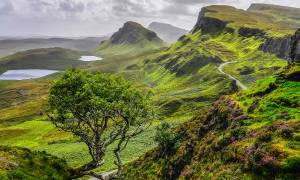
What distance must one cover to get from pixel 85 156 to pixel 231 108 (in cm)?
7246

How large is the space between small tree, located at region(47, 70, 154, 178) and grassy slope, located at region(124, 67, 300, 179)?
9122mm

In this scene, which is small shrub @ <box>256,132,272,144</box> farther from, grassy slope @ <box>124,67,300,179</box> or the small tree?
the small tree

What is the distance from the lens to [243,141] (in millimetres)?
43875

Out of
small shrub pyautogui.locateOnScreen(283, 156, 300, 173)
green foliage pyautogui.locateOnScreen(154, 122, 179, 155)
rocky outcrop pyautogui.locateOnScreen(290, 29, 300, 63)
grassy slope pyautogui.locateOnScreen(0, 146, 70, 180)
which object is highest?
rocky outcrop pyautogui.locateOnScreen(290, 29, 300, 63)

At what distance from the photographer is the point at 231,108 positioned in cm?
5509

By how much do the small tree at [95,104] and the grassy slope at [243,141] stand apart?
9.12 metres

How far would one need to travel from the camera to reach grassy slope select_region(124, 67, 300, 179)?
3681cm

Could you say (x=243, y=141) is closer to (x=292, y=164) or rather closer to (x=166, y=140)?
(x=292, y=164)

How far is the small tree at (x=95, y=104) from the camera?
50.6 meters

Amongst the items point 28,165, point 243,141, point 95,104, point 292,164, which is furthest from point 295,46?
point 28,165

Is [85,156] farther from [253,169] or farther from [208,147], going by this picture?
[253,169]

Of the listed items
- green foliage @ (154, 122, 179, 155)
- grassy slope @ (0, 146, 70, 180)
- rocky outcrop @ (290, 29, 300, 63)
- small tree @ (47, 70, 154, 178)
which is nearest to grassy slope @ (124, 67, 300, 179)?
green foliage @ (154, 122, 179, 155)

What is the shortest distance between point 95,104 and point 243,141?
59.3 feet

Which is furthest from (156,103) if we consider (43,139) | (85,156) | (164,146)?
(164,146)
